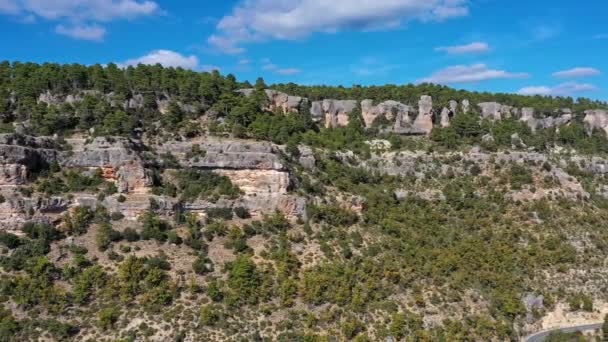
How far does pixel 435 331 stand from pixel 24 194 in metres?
41.9

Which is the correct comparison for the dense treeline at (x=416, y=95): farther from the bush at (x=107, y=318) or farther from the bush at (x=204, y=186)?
the bush at (x=107, y=318)

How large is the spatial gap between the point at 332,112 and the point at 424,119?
15.4 metres

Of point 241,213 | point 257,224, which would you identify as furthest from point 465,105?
point 241,213

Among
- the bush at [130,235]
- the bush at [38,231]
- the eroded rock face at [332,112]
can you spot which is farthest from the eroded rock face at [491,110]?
the bush at [38,231]

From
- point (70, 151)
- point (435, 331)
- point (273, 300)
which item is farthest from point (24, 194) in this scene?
point (435, 331)

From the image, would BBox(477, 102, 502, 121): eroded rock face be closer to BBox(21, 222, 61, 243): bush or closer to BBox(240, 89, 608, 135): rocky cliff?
BBox(240, 89, 608, 135): rocky cliff

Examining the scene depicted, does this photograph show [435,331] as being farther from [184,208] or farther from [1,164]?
[1,164]

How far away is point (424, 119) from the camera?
9175 cm

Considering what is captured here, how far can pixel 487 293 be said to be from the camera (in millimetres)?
57906

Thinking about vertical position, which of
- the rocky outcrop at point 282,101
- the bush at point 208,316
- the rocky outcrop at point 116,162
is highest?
the rocky outcrop at point 282,101

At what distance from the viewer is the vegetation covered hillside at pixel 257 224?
5022cm

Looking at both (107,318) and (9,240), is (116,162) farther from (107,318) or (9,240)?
(107,318)

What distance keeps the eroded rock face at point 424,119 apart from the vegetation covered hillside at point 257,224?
21.9 ft

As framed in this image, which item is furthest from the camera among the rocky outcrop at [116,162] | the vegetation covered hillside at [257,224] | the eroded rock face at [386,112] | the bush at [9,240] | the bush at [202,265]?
the eroded rock face at [386,112]
